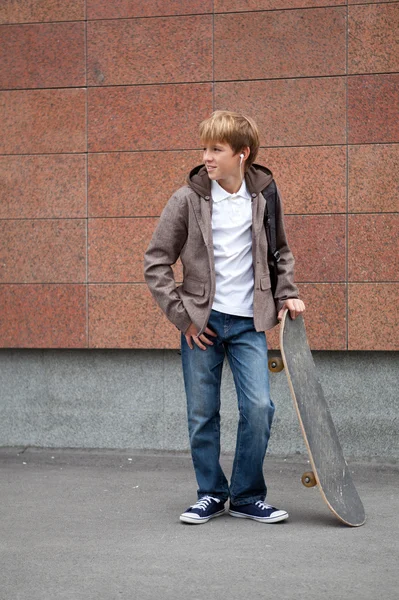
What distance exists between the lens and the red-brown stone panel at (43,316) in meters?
6.44

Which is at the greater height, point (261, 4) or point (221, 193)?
point (261, 4)

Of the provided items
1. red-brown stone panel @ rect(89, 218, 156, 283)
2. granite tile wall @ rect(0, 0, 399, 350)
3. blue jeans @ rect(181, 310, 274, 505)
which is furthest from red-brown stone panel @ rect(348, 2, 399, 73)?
blue jeans @ rect(181, 310, 274, 505)

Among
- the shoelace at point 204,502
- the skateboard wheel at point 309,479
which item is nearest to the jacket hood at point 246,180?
the skateboard wheel at point 309,479

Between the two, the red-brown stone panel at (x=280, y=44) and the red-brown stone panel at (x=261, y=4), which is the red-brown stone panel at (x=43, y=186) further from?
the red-brown stone panel at (x=261, y=4)

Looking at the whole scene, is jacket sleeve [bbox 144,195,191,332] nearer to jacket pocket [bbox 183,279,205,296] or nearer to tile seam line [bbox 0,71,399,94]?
jacket pocket [bbox 183,279,205,296]

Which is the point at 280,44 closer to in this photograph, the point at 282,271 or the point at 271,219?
the point at 271,219

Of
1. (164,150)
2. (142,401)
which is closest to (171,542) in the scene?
(142,401)

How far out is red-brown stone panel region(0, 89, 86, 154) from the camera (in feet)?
21.0

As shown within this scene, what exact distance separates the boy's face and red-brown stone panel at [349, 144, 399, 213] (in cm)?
182

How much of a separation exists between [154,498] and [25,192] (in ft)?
8.01

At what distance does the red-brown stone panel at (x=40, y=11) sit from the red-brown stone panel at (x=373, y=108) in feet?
6.23

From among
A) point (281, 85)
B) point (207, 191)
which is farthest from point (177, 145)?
point (207, 191)

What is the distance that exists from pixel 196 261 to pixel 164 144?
1992 mm

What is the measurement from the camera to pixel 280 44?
6148 mm
